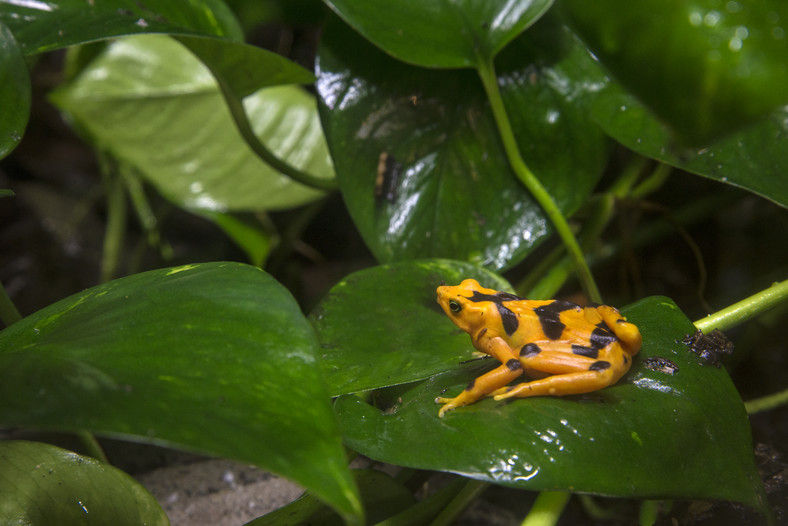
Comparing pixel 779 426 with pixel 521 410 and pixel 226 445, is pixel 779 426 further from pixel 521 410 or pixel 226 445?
pixel 226 445

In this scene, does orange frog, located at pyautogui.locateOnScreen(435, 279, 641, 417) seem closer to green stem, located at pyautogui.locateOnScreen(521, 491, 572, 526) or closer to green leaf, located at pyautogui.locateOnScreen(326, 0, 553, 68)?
green stem, located at pyautogui.locateOnScreen(521, 491, 572, 526)

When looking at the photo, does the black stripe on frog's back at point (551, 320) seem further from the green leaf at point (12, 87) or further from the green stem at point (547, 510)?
the green leaf at point (12, 87)

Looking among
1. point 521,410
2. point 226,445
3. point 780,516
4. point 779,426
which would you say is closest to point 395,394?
point 521,410

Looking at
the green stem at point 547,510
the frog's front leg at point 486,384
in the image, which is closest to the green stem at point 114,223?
the frog's front leg at point 486,384

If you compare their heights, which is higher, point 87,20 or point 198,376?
point 87,20

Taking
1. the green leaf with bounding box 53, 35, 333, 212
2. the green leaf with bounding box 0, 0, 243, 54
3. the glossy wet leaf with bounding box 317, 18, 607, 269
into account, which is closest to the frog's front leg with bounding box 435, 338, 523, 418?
the glossy wet leaf with bounding box 317, 18, 607, 269

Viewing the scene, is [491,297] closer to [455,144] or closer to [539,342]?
[539,342]

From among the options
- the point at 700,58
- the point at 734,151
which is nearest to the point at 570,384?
the point at 700,58
